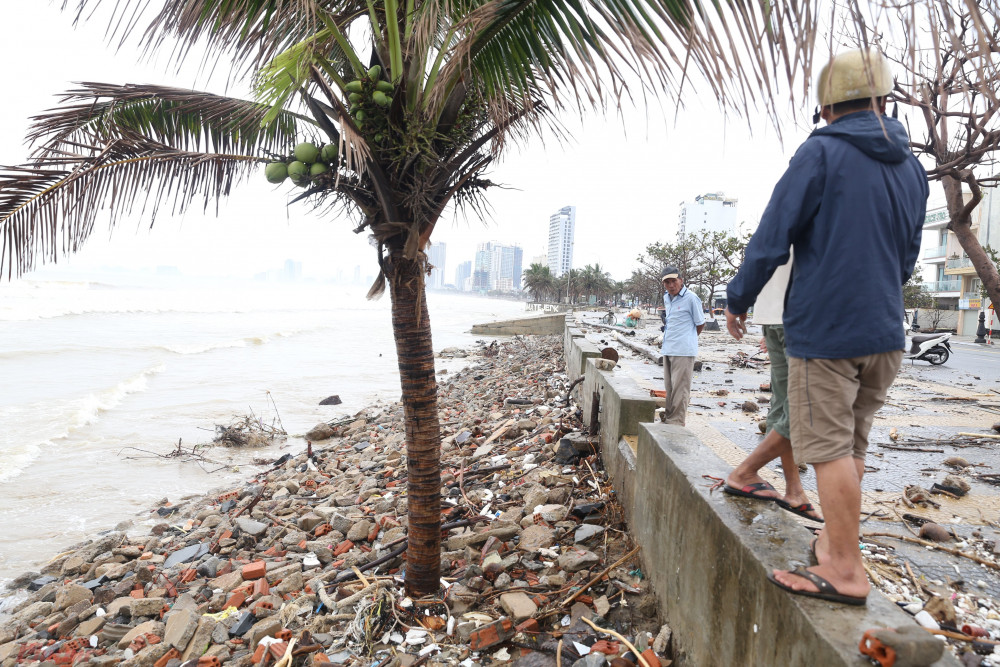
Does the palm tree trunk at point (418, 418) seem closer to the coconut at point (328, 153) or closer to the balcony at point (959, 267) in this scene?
the coconut at point (328, 153)

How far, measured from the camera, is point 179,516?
21.3 ft

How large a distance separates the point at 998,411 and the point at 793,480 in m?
7.14

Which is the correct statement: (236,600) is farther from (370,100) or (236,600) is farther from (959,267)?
(959,267)

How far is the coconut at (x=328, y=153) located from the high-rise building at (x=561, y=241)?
128296 mm

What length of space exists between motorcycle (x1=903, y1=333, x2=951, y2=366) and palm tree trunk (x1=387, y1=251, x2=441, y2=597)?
14.5m

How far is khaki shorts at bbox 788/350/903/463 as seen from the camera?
1782 millimetres

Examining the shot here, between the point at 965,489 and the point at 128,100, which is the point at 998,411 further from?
the point at 128,100

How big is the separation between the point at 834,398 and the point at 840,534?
0.42 meters

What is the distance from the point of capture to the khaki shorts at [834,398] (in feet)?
5.85

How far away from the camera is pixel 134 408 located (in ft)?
40.7

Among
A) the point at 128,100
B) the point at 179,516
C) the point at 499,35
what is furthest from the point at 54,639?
the point at 499,35

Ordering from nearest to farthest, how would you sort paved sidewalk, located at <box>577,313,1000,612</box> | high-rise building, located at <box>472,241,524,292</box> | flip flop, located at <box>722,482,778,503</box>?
flip flop, located at <box>722,482,778,503</box>
paved sidewalk, located at <box>577,313,1000,612</box>
high-rise building, located at <box>472,241,524,292</box>

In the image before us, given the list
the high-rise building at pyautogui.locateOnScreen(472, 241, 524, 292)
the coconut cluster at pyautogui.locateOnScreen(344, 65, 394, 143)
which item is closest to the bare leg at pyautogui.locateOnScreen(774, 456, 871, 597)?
the coconut cluster at pyautogui.locateOnScreen(344, 65, 394, 143)

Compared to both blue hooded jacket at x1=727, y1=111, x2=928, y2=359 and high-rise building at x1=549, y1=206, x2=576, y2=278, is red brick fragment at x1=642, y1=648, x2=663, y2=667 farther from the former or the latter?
high-rise building at x1=549, y1=206, x2=576, y2=278
